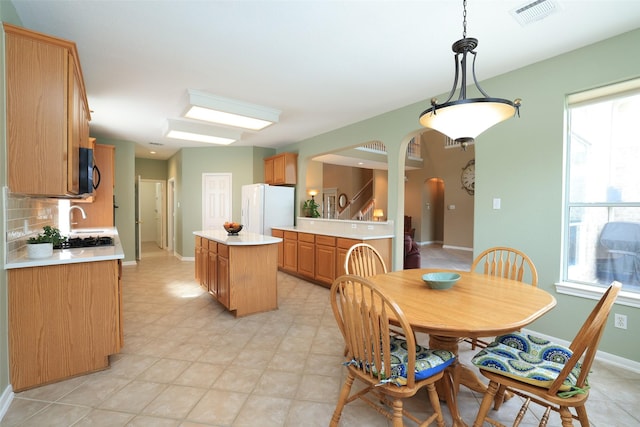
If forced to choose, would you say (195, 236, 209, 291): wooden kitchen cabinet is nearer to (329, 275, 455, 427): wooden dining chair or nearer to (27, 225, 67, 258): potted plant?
(27, 225, 67, 258): potted plant

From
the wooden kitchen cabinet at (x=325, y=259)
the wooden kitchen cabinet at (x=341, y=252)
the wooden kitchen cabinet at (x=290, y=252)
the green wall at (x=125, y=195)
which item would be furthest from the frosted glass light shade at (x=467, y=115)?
the green wall at (x=125, y=195)

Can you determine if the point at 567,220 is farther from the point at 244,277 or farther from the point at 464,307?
the point at 244,277

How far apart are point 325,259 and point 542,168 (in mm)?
2886

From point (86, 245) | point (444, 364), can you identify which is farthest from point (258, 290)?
point (444, 364)

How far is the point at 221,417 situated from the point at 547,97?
3.59 meters

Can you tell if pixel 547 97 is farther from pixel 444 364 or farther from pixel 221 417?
pixel 221 417

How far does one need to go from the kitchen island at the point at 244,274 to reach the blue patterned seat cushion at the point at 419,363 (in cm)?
208

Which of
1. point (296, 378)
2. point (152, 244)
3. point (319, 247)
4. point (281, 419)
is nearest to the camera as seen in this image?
point (281, 419)

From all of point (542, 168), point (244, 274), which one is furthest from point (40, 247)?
point (542, 168)

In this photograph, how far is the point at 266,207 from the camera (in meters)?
5.83

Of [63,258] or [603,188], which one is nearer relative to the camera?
[63,258]

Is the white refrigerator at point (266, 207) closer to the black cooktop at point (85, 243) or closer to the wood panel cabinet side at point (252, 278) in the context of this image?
the wood panel cabinet side at point (252, 278)

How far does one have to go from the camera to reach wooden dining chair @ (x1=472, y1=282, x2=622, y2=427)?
4.04 feet

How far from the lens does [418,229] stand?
10.0 metres
